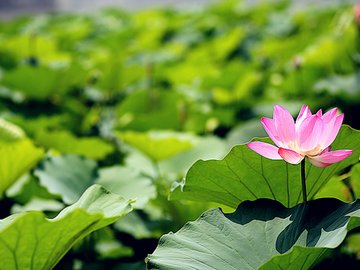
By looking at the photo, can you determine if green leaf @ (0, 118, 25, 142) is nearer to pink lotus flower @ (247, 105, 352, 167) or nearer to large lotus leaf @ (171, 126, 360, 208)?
large lotus leaf @ (171, 126, 360, 208)

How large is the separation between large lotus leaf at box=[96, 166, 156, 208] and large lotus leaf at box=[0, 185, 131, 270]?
0.27m

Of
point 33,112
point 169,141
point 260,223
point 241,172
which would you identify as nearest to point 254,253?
point 260,223

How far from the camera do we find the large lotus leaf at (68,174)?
4.40 ft

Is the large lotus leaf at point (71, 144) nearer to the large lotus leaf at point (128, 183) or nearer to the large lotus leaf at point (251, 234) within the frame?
the large lotus leaf at point (128, 183)

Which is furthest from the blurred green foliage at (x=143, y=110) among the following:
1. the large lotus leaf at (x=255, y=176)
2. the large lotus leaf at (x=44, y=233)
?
the large lotus leaf at (x=44, y=233)

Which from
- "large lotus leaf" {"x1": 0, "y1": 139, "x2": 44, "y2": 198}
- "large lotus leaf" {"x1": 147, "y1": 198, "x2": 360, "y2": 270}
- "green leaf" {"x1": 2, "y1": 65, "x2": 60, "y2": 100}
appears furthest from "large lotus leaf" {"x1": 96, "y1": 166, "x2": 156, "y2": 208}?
"green leaf" {"x1": 2, "y1": 65, "x2": 60, "y2": 100}

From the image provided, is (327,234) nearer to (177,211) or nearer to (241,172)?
(241,172)

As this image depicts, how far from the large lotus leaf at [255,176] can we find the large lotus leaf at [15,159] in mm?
442

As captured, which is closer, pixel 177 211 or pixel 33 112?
pixel 177 211

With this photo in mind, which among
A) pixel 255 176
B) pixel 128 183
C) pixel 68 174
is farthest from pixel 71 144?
pixel 255 176

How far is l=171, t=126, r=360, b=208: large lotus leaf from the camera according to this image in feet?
3.27

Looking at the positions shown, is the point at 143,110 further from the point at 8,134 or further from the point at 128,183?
the point at 128,183

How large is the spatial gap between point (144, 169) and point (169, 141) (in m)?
0.11

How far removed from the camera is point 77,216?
834 millimetres
